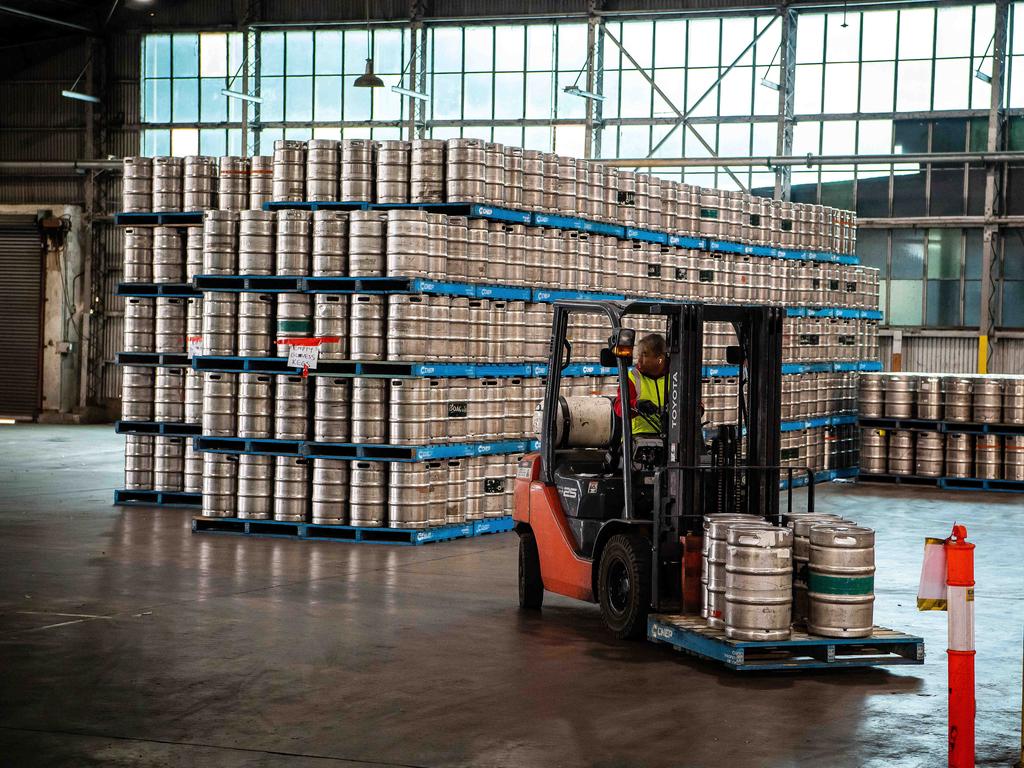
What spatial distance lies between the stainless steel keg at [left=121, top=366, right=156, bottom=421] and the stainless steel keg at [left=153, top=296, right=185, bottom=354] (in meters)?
0.31

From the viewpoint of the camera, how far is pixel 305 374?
11.3m

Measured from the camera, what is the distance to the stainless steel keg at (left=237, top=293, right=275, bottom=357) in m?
11.6

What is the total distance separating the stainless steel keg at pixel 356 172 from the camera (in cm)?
1166

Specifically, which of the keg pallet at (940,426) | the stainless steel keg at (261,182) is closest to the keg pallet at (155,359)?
the stainless steel keg at (261,182)

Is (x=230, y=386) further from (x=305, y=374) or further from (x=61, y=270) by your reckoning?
(x=61, y=270)

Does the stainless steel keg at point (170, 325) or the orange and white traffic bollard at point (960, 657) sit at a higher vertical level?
the stainless steel keg at point (170, 325)

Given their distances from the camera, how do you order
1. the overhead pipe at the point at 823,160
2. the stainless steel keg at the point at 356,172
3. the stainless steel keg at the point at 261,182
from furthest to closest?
the overhead pipe at the point at 823,160 < the stainless steel keg at the point at 261,182 < the stainless steel keg at the point at 356,172

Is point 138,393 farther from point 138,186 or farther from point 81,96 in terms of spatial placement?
point 81,96

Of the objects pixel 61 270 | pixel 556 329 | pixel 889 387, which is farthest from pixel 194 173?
pixel 61 270

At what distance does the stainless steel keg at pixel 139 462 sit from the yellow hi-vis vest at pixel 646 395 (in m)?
6.95

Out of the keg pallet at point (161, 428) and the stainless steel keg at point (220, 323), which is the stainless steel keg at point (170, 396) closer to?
the keg pallet at point (161, 428)

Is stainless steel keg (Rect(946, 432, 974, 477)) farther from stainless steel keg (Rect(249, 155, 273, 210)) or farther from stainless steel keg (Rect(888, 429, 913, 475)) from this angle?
stainless steel keg (Rect(249, 155, 273, 210))

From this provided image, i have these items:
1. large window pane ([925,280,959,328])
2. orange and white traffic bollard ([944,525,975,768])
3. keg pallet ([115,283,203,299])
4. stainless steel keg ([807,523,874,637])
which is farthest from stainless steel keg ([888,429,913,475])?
orange and white traffic bollard ([944,525,975,768])

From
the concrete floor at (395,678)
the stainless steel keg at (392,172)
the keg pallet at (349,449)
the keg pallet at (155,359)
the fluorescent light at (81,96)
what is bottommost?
the concrete floor at (395,678)
